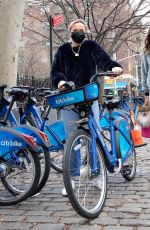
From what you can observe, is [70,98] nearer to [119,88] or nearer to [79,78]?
[79,78]

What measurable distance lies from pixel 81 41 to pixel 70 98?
107 centimetres

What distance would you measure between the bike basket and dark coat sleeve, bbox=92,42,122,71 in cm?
65

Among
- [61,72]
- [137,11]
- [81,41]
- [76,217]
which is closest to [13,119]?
[61,72]

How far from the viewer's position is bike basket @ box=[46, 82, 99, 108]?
4.27m

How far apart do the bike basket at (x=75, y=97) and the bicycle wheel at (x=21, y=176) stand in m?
0.64

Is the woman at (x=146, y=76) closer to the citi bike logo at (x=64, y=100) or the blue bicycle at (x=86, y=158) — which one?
Answer: the blue bicycle at (x=86, y=158)

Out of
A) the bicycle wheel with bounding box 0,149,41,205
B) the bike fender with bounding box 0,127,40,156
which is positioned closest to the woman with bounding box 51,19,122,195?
the bicycle wheel with bounding box 0,149,41,205

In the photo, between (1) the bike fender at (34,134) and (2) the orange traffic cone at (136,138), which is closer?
(1) the bike fender at (34,134)

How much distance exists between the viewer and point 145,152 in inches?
348

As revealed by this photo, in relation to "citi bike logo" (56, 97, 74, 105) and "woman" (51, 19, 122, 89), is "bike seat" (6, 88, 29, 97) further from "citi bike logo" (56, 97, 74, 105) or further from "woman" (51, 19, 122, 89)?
"citi bike logo" (56, 97, 74, 105)

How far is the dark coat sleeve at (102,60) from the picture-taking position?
4922 millimetres

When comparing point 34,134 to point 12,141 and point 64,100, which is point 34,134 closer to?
point 12,141

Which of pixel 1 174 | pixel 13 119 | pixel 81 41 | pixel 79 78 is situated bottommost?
pixel 1 174

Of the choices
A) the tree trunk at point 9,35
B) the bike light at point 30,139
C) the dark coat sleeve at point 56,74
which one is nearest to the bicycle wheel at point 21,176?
the bike light at point 30,139
